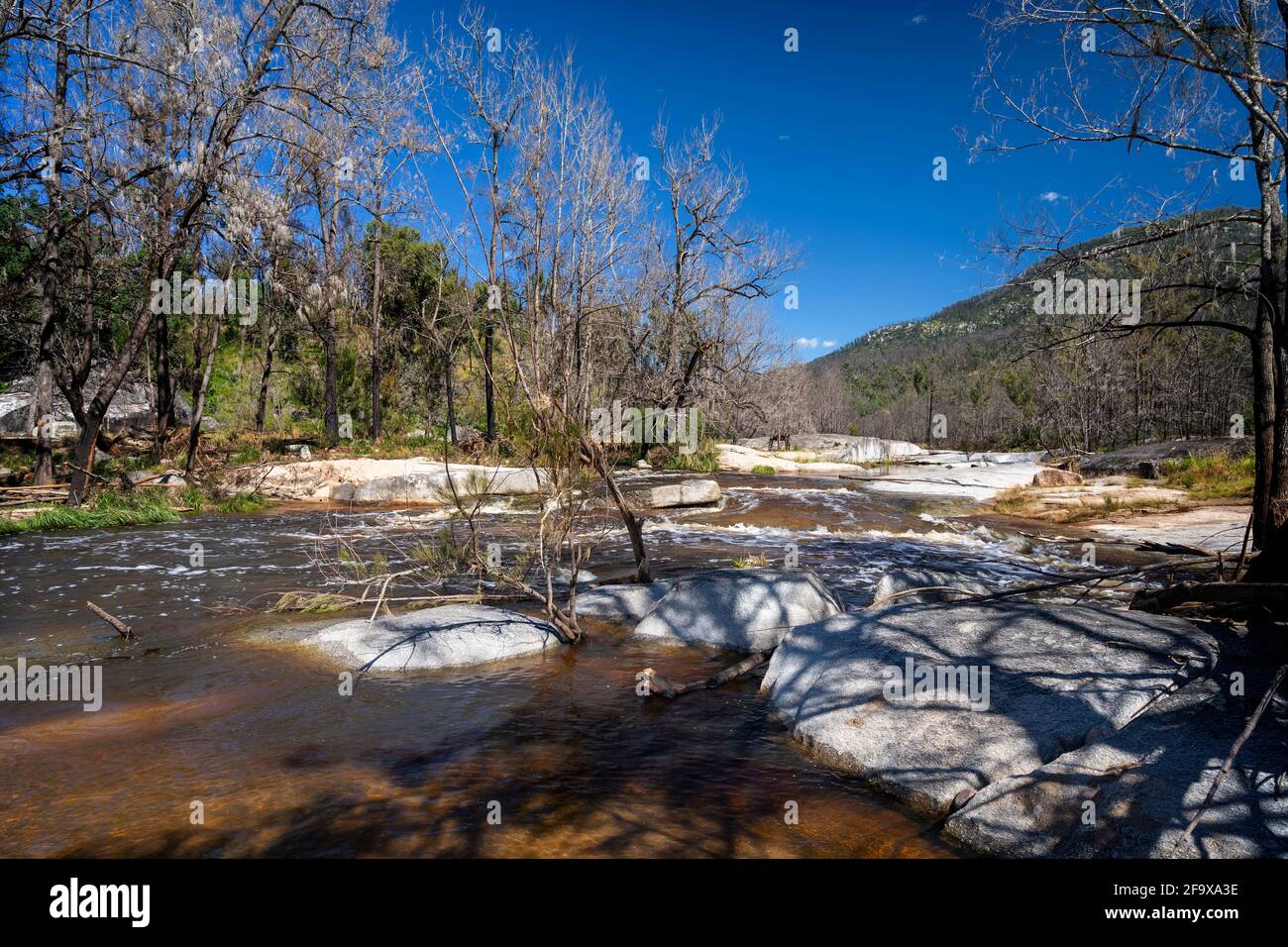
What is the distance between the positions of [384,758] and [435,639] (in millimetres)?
1916

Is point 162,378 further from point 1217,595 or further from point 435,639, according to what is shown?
point 1217,595

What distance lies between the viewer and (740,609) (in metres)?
6.47

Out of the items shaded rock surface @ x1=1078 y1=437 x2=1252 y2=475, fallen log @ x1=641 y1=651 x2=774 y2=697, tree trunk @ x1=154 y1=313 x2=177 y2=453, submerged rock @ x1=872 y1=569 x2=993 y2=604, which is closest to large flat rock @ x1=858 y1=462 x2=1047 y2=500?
shaded rock surface @ x1=1078 y1=437 x2=1252 y2=475

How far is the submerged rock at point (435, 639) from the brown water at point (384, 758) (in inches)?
8.7

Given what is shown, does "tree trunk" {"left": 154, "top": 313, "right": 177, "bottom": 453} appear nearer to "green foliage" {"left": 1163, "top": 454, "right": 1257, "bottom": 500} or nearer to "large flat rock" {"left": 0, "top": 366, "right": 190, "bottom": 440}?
"large flat rock" {"left": 0, "top": 366, "right": 190, "bottom": 440}

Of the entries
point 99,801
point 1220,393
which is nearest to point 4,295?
point 99,801

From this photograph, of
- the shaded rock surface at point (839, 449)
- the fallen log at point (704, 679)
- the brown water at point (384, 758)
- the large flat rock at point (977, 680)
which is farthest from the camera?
the shaded rock surface at point (839, 449)

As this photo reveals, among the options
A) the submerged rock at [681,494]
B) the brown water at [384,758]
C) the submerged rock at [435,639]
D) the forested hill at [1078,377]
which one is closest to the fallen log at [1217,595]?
the brown water at [384,758]

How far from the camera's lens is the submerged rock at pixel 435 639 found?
5.70 meters

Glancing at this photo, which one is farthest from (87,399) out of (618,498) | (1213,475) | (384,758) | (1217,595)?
(1213,475)

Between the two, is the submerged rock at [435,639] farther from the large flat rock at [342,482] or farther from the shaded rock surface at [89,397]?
the shaded rock surface at [89,397]
